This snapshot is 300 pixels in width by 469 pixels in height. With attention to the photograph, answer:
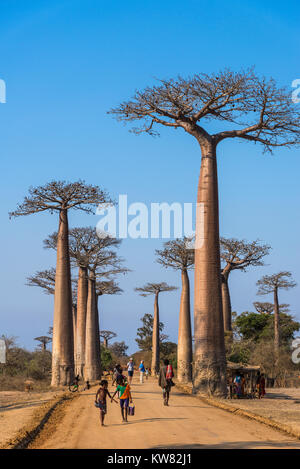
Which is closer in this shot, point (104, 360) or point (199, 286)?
point (199, 286)

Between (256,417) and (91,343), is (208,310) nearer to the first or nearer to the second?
(256,417)

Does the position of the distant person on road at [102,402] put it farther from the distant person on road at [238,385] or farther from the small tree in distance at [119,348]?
the small tree in distance at [119,348]

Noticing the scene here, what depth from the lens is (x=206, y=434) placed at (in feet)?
29.3

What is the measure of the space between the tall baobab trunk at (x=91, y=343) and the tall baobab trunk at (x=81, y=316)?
997 mm

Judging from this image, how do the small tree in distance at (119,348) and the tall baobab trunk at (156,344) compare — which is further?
the small tree in distance at (119,348)

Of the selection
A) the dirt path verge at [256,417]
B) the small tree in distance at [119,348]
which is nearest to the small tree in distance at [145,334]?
the small tree in distance at [119,348]

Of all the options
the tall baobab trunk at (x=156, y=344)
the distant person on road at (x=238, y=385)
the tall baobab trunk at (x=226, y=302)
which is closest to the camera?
the distant person on road at (x=238, y=385)

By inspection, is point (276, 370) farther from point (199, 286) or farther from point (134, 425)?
point (134, 425)

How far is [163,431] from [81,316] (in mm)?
27080

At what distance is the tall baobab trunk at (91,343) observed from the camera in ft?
105

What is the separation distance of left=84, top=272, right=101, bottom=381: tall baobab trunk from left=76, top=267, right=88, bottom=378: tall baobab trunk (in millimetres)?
997

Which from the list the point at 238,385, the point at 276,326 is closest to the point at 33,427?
the point at 238,385
